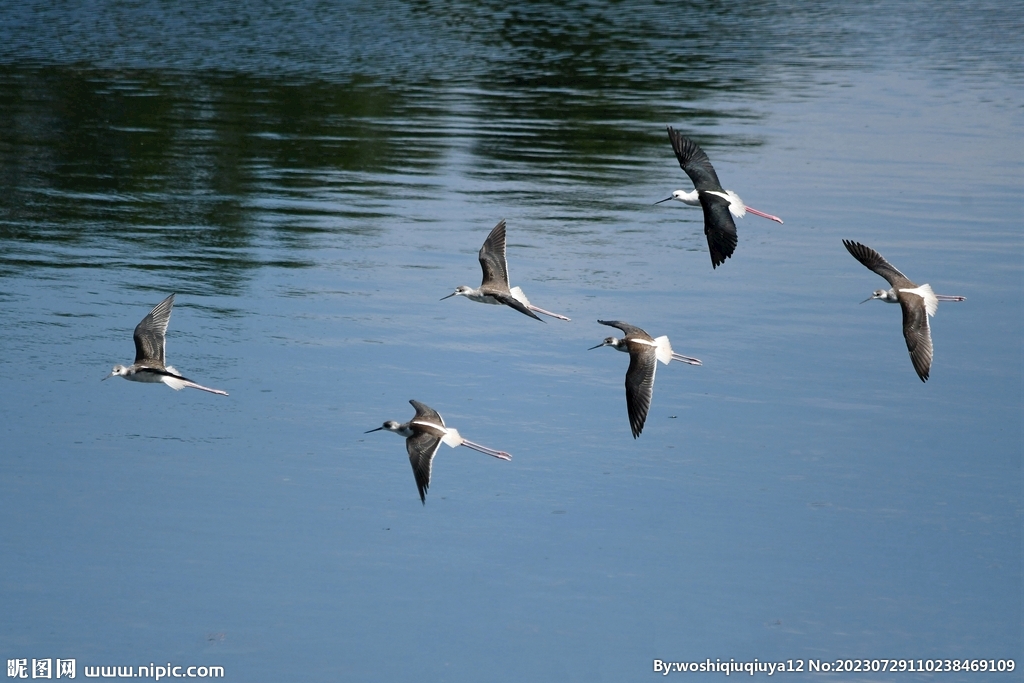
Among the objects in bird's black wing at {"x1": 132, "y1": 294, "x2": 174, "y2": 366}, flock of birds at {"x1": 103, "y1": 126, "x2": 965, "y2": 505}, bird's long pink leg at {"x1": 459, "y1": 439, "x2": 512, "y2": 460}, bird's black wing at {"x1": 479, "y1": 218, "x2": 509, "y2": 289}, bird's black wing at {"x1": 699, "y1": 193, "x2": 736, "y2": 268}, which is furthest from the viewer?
bird's black wing at {"x1": 479, "y1": 218, "x2": 509, "y2": 289}

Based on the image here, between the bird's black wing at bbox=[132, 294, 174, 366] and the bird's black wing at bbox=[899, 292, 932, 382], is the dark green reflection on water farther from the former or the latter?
the bird's black wing at bbox=[899, 292, 932, 382]

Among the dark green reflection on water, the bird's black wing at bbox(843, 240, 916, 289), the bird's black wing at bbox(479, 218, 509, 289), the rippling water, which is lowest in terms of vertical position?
the dark green reflection on water

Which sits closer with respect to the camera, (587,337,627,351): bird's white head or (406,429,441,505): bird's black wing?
(406,429,441,505): bird's black wing

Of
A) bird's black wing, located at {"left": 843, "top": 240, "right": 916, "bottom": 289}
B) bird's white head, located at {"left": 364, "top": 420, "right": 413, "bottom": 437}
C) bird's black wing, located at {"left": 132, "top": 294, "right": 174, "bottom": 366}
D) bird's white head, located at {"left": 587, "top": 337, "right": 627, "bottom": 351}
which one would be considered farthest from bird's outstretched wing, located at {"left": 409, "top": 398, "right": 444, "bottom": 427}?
bird's black wing, located at {"left": 843, "top": 240, "right": 916, "bottom": 289}

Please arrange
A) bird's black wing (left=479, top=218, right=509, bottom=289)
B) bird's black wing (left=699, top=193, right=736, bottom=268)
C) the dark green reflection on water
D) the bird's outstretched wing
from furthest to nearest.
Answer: the dark green reflection on water → bird's black wing (left=479, top=218, right=509, bottom=289) → bird's black wing (left=699, top=193, right=736, bottom=268) → the bird's outstretched wing

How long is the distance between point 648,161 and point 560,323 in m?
8.65

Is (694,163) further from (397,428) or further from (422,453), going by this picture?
(422,453)

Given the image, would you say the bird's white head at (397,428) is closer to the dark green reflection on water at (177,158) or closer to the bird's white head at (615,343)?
the bird's white head at (615,343)

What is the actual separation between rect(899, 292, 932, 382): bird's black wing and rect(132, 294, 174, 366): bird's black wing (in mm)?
5740

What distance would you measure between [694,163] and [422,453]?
381 centimetres

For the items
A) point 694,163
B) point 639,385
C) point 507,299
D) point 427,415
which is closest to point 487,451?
point 427,415

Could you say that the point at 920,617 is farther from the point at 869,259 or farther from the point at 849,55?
the point at 849,55

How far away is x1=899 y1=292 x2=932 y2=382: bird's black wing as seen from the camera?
37.9ft

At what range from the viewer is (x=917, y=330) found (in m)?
11.7
